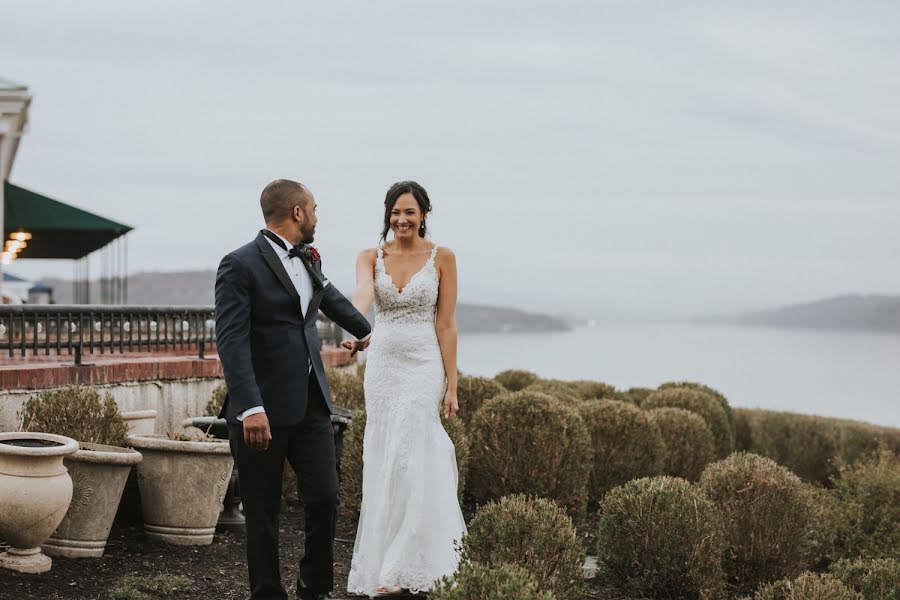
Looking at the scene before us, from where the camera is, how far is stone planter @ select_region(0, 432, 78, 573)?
18.6ft

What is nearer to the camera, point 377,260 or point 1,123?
point 377,260

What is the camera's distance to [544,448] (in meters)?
9.34

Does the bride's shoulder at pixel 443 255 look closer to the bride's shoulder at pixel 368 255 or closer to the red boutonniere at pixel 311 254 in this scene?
the bride's shoulder at pixel 368 255

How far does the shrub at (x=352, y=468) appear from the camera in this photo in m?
7.95

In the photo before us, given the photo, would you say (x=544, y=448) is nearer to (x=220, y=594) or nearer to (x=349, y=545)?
(x=349, y=545)

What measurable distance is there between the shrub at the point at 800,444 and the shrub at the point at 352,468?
10.2 meters

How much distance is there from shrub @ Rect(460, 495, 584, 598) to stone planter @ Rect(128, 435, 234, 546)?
6.83 feet

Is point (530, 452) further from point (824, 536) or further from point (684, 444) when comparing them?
point (684, 444)

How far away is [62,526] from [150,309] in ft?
14.9

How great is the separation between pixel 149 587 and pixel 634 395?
12.4 m

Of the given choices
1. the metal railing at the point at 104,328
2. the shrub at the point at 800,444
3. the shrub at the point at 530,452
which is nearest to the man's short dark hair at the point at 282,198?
the metal railing at the point at 104,328

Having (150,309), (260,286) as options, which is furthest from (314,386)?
(150,309)

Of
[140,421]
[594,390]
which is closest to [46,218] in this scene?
[594,390]

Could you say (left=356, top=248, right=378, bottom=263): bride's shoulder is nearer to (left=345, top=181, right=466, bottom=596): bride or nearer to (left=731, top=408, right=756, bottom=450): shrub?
(left=345, top=181, right=466, bottom=596): bride
